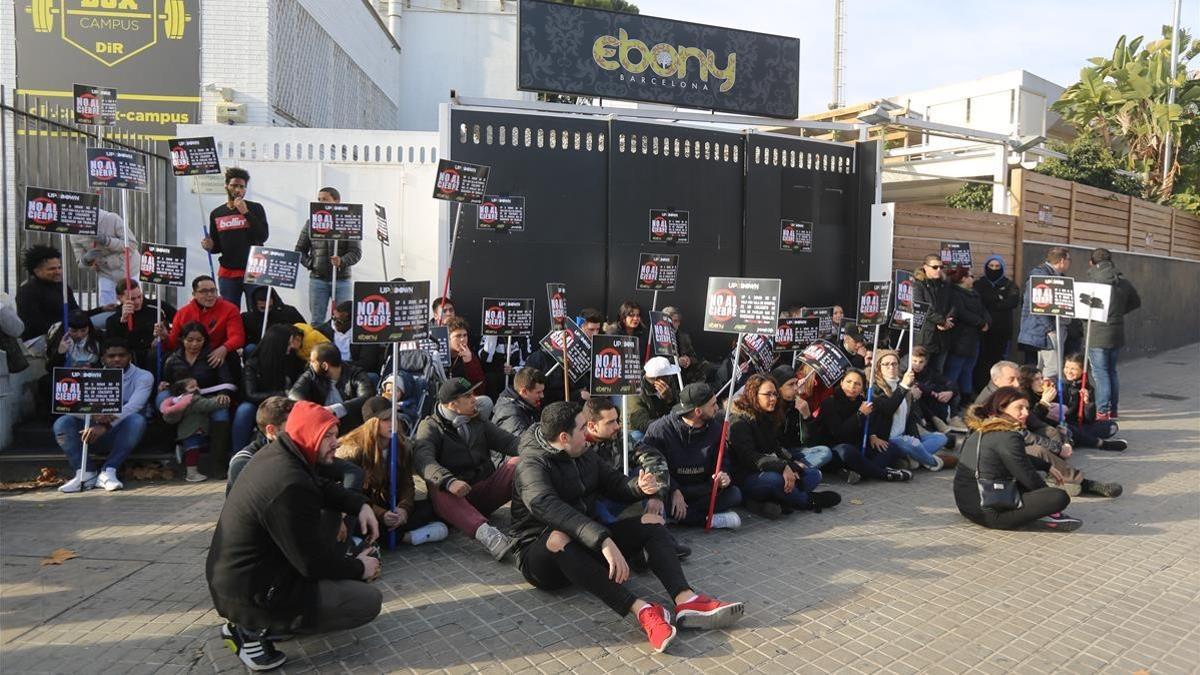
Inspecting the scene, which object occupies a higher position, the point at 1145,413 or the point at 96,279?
the point at 96,279

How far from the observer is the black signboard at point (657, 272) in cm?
1041

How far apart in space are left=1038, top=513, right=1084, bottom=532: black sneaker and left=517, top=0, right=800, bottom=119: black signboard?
767cm

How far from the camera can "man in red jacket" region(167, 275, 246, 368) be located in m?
8.32

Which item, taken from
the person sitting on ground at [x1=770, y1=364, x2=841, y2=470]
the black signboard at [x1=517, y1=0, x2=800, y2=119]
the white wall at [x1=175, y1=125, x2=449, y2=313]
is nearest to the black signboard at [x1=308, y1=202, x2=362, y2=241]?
the white wall at [x1=175, y1=125, x2=449, y2=313]

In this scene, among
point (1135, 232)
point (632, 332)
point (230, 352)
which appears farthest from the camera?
point (1135, 232)

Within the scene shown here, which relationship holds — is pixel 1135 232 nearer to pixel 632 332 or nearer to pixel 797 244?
pixel 797 244

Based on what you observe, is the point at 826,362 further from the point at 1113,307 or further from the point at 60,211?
the point at 60,211

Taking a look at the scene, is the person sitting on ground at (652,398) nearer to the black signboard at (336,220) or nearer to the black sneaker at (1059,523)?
the black sneaker at (1059,523)

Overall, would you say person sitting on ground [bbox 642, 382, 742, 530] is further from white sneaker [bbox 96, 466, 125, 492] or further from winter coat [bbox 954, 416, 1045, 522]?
white sneaker [bbox 96, 466, 125, 492]

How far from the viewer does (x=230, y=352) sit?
8.27 metres

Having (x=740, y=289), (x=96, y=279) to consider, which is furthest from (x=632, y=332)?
(x=96, y=279)

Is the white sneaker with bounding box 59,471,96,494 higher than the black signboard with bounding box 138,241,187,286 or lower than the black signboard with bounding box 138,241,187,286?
lower

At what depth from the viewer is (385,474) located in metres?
6.05

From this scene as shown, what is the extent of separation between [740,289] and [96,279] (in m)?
8.23
